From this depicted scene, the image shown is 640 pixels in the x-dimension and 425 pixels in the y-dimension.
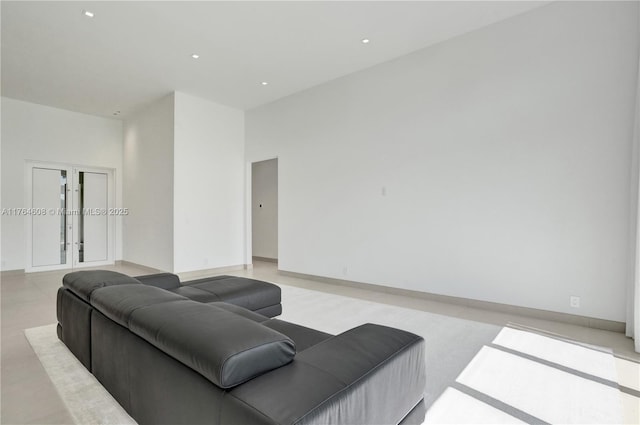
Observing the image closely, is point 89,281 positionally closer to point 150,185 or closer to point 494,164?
point 494,164

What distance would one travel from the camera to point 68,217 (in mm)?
Result: 7301

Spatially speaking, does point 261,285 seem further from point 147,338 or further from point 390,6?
point 390,6

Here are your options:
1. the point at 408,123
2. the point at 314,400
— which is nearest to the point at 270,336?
the point at 314,400

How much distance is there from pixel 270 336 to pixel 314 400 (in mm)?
301

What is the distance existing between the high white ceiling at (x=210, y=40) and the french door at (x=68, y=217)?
1839 mm

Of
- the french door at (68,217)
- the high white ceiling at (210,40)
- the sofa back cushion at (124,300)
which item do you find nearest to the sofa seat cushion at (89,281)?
the sofa back cushion at (124,300)

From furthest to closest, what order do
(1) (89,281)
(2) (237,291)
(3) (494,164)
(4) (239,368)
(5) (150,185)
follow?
(5) (150,185), (3) (494,164), (2) (237,291), (1) (89,281), (4) (239,368)

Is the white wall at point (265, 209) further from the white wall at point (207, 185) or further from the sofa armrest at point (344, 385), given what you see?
the sofa armrest at point (344, 385)

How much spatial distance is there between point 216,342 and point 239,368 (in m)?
0.13

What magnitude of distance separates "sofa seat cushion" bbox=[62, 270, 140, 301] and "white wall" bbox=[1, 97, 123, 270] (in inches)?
223

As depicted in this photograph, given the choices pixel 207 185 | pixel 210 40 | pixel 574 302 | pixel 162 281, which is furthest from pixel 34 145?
pixel 574 302

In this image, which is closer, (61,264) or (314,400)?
(314,400)

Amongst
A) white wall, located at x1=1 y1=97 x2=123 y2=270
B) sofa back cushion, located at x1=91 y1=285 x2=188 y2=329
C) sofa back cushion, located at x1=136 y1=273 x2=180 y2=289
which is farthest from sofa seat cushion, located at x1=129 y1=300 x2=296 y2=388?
white wall, located at x1=1 y1=97 x2=123 y2=270

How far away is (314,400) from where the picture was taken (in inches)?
37.8
